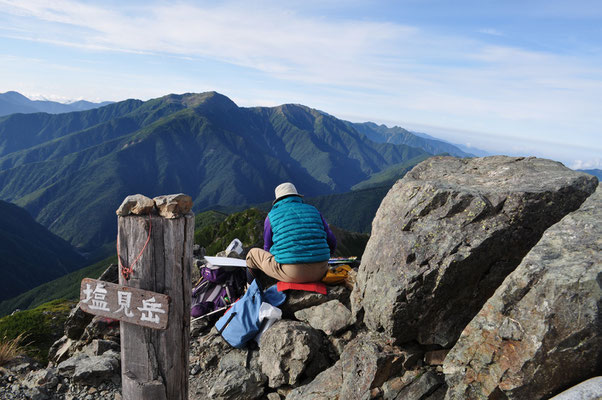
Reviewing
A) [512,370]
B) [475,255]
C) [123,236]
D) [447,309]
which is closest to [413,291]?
[447,309]

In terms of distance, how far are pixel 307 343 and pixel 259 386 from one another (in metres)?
1.37

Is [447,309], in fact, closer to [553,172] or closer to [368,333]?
[368,333]

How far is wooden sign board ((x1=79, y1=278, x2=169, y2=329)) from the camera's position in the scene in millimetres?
4648

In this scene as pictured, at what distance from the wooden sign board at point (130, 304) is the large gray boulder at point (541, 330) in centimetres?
408

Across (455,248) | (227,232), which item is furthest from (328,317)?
(227,232)

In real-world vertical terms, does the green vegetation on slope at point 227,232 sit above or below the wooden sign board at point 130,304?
below

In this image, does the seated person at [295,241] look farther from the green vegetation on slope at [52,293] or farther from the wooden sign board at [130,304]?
the green vegetation on slope at [52,293]

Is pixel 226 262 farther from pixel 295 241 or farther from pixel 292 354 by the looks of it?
pixel 292 354

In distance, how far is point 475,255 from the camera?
19.9 ft

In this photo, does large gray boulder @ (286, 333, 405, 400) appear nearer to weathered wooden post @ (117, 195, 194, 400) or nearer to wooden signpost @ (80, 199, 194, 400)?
weathered wooden post @ (117, 195, 194, 400)

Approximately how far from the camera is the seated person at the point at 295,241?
8.89 meters

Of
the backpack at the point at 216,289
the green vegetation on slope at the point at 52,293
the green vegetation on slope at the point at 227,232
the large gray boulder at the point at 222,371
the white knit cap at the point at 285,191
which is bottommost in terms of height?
the green vegetation on slope at the point at 52,293

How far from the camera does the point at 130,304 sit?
15.4 ft

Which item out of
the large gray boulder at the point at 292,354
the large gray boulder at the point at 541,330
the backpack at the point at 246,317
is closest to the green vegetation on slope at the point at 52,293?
the backpack at the point at 246,317
